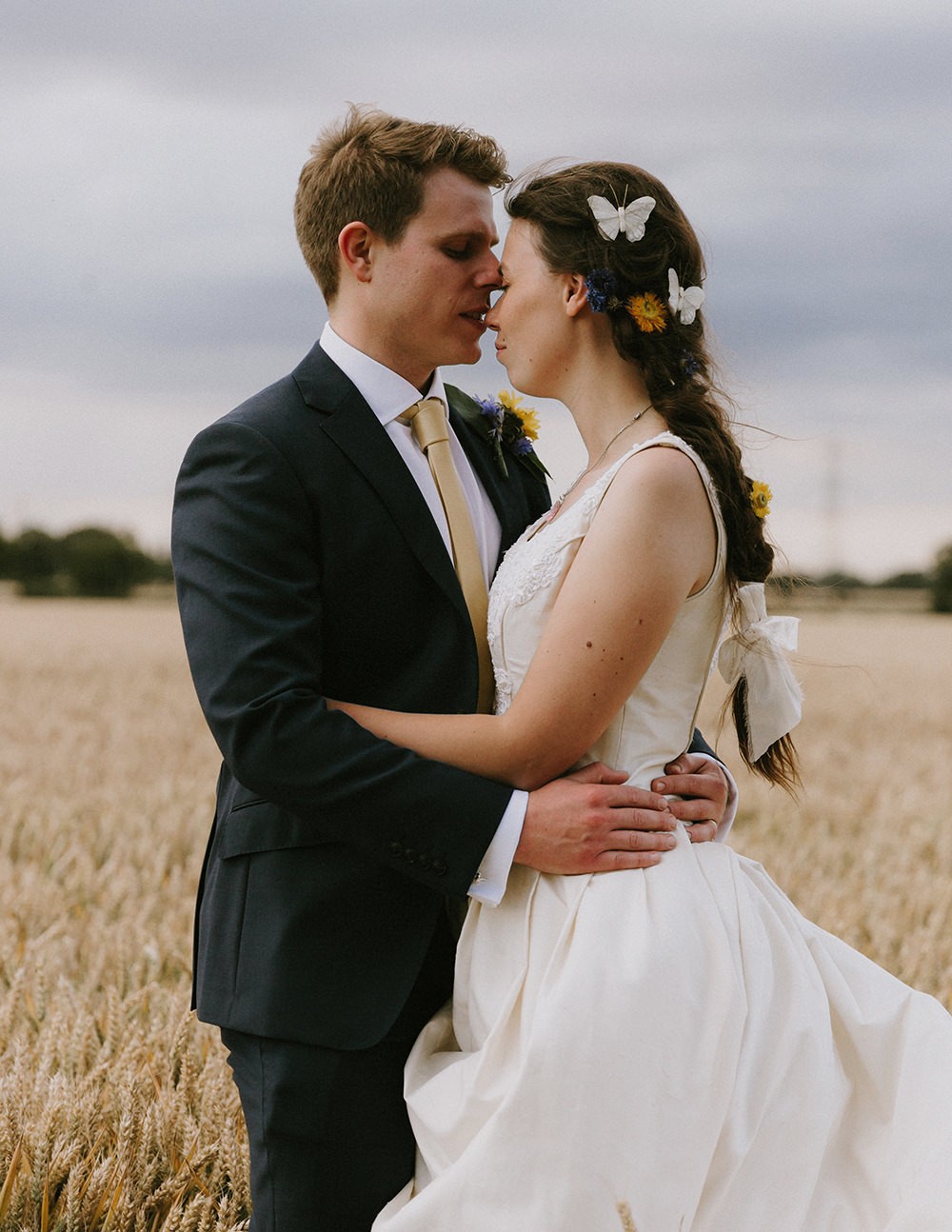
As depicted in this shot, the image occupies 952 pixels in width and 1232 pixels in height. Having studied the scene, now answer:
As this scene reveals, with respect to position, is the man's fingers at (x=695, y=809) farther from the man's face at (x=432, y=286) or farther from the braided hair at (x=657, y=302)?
the man's face at (x=432, y=286)

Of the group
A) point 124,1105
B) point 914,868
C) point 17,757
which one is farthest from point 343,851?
point 17,757

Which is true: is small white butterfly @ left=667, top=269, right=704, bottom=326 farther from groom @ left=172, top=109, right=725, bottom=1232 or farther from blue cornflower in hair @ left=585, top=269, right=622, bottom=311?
groom @ left=172, top=109, right=725, bottom=1232

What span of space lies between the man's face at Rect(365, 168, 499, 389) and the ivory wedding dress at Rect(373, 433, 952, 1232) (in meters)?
0.58

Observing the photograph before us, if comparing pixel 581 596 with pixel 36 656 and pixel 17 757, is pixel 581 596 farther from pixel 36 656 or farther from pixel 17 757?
pixel 36 656

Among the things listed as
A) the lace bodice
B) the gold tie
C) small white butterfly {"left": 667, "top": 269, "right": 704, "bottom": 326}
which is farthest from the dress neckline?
small white butterfly {"left": 667, "top": 269, "right": 704, "bottom": 326}

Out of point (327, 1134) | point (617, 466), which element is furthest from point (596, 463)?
point (327, 1134)

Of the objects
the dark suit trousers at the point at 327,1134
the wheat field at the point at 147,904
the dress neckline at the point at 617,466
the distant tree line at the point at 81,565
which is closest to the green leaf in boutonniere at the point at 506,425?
the dress neckline at the point at 617,466

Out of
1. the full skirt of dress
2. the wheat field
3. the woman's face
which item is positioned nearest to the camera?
the full skirt of dress

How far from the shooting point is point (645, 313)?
2807mm

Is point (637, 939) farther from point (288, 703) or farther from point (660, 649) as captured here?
point (288, 703)

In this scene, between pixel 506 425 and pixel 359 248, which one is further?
pixel 506 425

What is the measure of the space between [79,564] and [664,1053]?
176 feet

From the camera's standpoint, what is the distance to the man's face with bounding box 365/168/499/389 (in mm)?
3053

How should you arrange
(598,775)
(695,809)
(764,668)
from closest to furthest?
(598,775) → (695,809) → (764,668)
